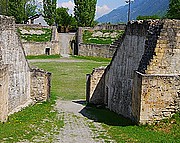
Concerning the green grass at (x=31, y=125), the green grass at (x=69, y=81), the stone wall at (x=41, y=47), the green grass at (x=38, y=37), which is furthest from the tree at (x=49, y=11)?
the green grass at (x=31, y=125)

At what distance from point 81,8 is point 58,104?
136 ft

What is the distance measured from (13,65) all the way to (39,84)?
11.6 ft

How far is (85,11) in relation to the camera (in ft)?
195

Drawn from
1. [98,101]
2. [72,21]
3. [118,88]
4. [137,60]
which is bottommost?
[98,101]

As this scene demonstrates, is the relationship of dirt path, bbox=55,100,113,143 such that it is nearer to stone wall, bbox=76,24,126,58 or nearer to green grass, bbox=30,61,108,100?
green grass, bbox=30,61,108,100

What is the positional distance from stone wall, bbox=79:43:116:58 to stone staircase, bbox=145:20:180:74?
1226 inches

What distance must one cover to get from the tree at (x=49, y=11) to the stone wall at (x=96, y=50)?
50.0 feet

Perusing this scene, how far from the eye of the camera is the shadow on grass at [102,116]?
13.9 meters

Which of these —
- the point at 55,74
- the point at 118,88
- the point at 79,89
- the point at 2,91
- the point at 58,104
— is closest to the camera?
the point at 2,91

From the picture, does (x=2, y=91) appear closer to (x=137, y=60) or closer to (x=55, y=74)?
(x=137, y=60)

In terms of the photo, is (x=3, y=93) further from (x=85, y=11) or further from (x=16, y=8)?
(x=16, y=8)

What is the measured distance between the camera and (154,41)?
1305 cm

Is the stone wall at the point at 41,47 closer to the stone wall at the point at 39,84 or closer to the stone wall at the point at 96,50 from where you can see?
the stone wall at the point at 96,50

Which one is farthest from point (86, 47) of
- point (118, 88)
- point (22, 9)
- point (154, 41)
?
point (154, 41)
